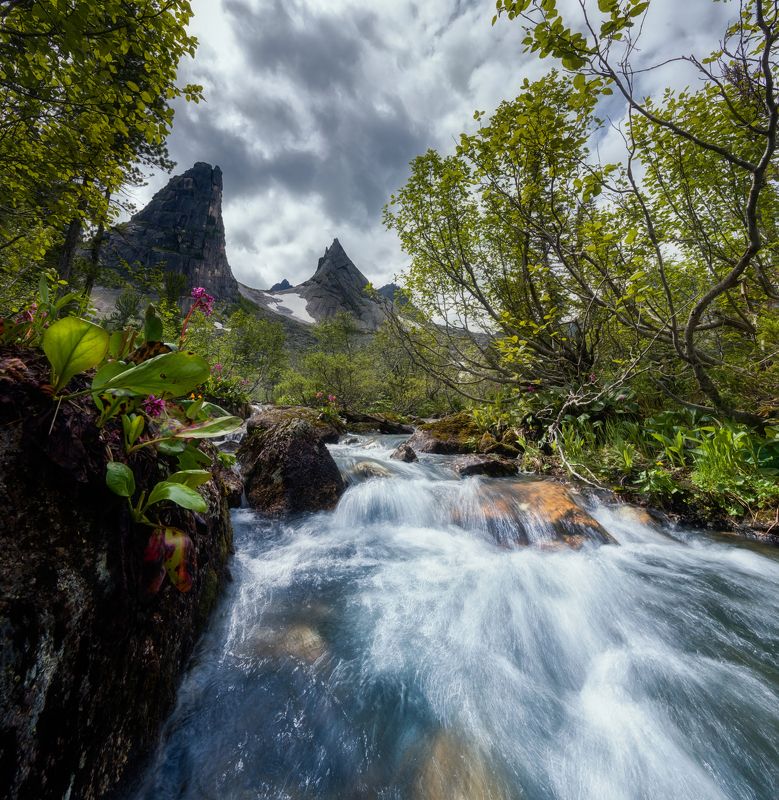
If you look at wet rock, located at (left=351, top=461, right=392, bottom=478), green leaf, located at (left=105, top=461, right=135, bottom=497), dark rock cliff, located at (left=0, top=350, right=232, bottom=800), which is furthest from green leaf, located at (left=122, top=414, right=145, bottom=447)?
wet rock, located at (left=351, top=461, right=392, bottom=478)

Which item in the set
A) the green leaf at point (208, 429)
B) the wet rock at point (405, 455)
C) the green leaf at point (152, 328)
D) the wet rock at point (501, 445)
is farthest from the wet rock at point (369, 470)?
the green leaf at point (152, 328)

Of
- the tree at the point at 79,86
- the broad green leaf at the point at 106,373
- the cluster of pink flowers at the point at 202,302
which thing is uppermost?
the tree at the point at 79,86

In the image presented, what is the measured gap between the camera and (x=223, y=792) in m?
1.42

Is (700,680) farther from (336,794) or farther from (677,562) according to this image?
(336,794)

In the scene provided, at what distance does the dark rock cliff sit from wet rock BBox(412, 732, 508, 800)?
49.5 inches

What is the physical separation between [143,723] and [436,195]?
7453mm

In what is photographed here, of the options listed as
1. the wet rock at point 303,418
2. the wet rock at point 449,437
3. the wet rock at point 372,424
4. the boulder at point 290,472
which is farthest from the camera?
the wet rock at point 372,424

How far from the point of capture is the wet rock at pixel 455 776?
1441 mm

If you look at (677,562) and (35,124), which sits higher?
(35,124)

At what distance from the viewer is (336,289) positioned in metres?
111

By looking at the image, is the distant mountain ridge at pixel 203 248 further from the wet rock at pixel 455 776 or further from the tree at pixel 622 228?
the wet rock at pixel 455 776

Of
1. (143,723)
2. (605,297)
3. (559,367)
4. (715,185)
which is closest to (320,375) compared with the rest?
(559,367)

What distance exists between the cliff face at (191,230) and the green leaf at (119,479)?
280 feet

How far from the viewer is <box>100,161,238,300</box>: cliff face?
7425cm
